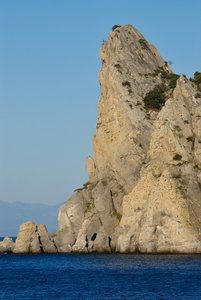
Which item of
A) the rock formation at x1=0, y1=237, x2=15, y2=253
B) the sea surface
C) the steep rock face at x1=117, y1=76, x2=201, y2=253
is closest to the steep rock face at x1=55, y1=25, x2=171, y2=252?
the steep rock face at x1=117, y1=76, x2=201, y2=253

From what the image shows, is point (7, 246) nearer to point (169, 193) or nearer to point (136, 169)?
point (136, 169)

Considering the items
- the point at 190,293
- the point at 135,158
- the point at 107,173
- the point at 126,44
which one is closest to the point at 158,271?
the point at 190,293

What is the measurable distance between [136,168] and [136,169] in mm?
182

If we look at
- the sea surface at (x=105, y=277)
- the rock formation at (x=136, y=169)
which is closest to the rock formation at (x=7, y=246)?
the rock formation at (x=136, y=169)

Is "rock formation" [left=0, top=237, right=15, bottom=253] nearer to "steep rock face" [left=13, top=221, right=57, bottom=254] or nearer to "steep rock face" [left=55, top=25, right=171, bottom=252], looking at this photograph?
"steep rock face" [left=13, top=221, right=57, bottom=254]

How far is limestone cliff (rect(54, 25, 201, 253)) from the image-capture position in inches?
3189

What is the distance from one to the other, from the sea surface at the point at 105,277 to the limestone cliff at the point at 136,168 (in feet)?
14.2

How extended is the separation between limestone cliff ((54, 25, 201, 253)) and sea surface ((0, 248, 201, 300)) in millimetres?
4317

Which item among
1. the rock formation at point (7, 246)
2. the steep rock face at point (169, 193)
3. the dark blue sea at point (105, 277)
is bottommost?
the dark blue sea at point (105, 277)

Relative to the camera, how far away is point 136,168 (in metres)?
94.4

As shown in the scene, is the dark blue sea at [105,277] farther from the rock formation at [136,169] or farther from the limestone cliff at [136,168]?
the rock formation at [136,169]

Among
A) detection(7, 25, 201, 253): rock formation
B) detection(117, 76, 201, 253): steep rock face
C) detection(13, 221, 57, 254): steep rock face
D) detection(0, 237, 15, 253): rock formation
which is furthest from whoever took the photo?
detection(0, 237, 15, 253): rock formation

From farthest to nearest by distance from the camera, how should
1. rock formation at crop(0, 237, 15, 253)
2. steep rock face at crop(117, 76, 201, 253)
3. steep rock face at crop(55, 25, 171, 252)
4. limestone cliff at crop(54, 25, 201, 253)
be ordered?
rock formation at crop(0, 237, 15, 253) → steep rock face at crop(55, 25, 171, 252) → limestone cliff at crop(54, 25, 201, 253) → steep rock face at crop(117, 76, 201, 253)

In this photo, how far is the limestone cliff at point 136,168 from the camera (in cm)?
8100
